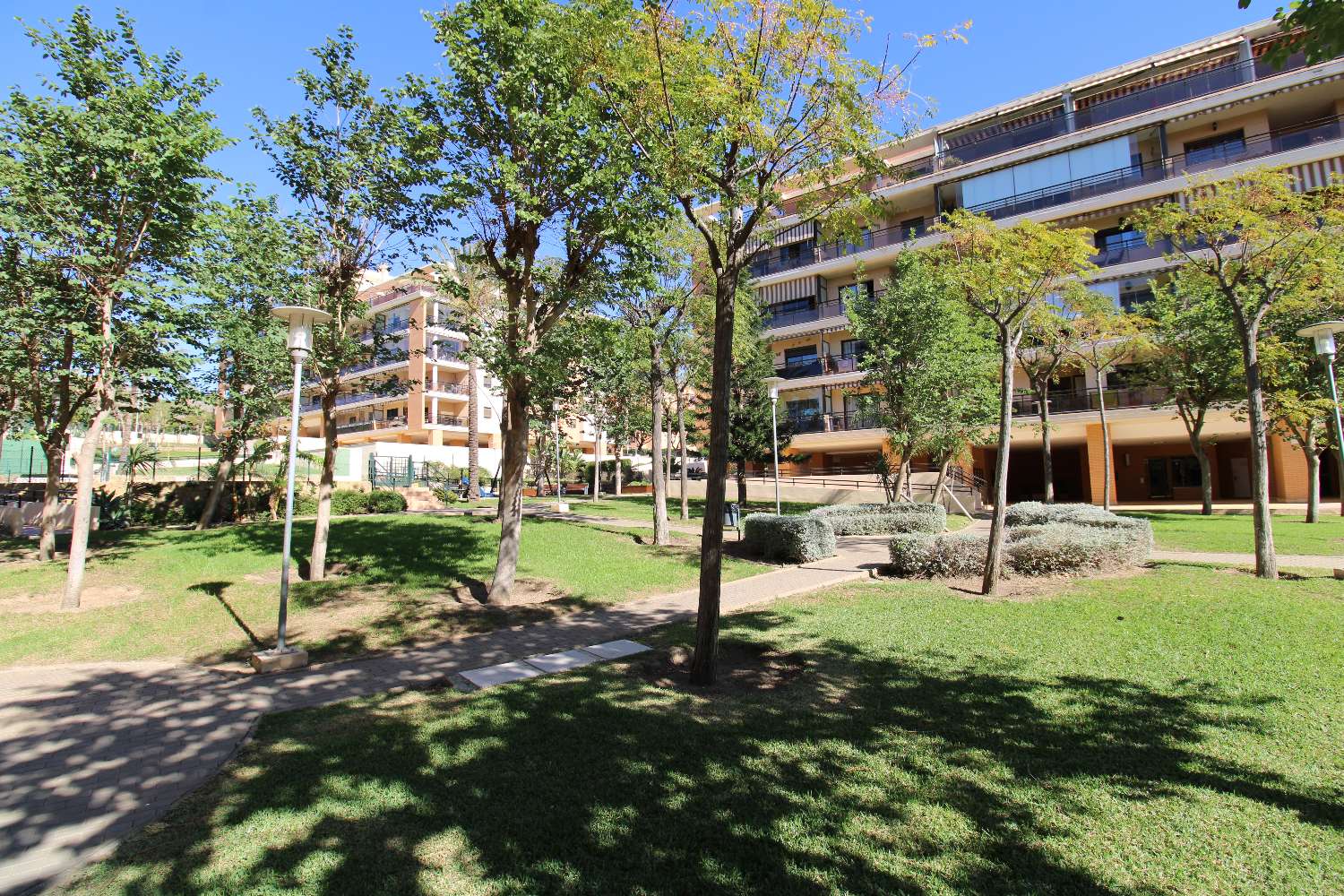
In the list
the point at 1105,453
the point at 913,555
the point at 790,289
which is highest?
the point at 790,289

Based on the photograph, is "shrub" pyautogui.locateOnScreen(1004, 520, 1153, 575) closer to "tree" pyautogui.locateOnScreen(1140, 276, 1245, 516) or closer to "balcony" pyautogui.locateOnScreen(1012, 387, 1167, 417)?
"tree" pyautogui.locateOnScreen(1140, 276, 1245, 516)

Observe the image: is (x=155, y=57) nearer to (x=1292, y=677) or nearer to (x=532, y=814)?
(x=532, y=814)

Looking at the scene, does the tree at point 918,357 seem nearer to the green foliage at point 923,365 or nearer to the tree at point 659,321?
the green foliage at point 923,365

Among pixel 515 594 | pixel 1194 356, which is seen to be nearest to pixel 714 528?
pixel 515 594

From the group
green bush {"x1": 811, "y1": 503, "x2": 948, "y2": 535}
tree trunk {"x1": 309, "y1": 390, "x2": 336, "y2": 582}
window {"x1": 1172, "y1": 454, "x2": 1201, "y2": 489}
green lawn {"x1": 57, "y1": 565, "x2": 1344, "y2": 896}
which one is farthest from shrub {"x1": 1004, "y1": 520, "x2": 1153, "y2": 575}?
window {"x1": 1172, "y1": 454, "x2": 1201, "y2": 489}

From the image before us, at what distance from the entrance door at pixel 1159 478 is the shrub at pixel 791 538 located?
2602 centimetres

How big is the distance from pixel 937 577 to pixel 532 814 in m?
9.51

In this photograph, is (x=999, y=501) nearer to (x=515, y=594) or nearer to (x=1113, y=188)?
(x=515, y=594)

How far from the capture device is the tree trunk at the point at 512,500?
9.71m

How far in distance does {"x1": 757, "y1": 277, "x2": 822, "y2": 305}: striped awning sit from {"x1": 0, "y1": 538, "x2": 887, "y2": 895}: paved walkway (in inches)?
1231

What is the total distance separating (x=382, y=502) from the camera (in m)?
21.7

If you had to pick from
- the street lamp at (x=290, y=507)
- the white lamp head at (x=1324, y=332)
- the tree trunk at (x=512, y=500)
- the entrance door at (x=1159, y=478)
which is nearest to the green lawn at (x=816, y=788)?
the street lamp at (x=290, y=507)

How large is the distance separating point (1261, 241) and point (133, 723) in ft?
54.0

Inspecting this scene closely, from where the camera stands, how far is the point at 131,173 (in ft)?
30.8
